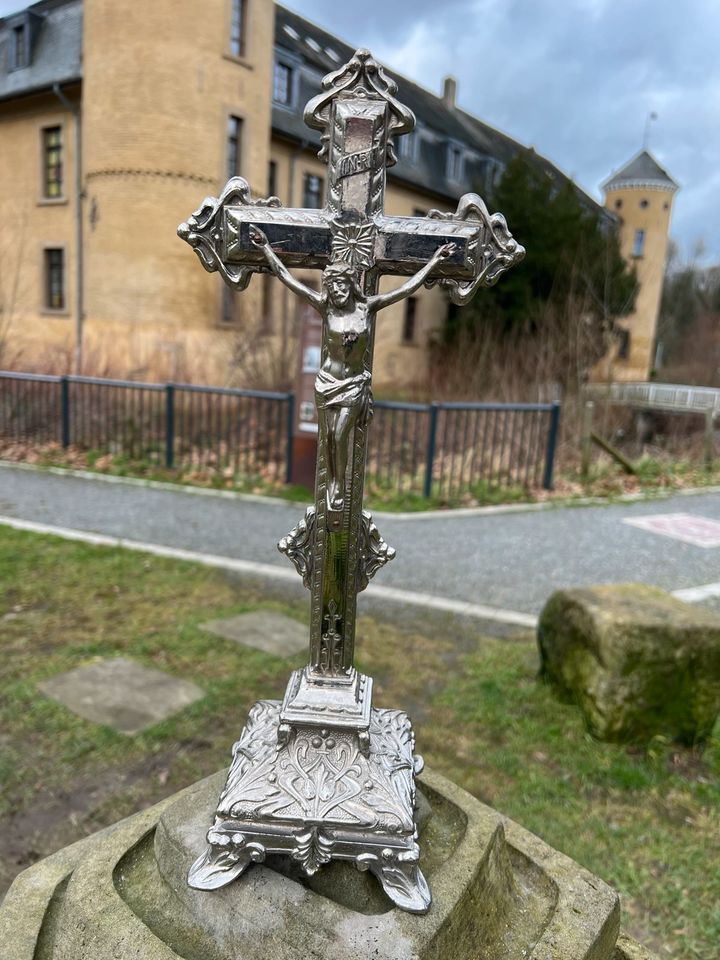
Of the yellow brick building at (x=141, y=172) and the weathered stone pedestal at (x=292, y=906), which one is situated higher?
the yellow brick building at (x=141, y=172)

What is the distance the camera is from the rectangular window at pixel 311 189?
22609 millimetres

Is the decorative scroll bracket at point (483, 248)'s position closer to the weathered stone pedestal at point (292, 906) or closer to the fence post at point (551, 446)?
the weathered stone pedestal at point (292, 906)

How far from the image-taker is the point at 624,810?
3162 mm

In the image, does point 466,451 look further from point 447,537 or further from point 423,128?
point 423,128

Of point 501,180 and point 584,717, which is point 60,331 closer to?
point 501,180

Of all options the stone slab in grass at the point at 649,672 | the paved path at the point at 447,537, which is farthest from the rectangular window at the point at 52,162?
the stone slab in grass at the point at 649,672

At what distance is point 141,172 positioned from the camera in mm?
17516

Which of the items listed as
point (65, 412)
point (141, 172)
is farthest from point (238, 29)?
point (65, 412)

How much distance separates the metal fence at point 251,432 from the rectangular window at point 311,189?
44.0ft

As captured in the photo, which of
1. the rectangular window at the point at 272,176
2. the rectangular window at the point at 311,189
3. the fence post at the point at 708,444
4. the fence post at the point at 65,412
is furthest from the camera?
the rectangular window at the point at 311,189

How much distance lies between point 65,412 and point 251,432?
11.8 ft

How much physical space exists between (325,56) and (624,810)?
28.2m

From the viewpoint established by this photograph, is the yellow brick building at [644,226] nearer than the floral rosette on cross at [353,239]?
No

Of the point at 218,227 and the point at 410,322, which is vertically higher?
the point at 410,322
